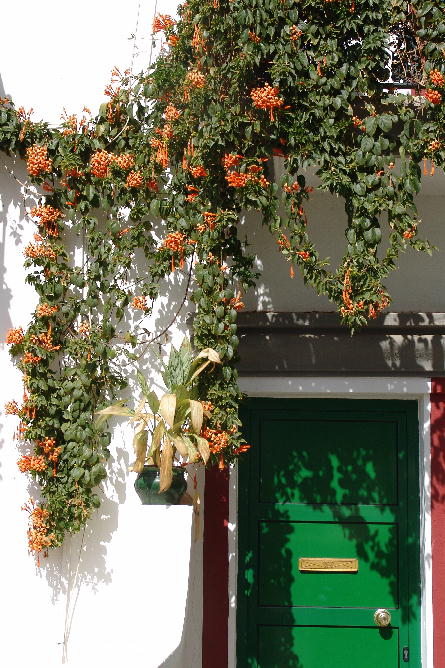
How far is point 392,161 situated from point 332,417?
162 cm

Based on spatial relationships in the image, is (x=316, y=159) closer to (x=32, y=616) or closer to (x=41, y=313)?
(x=41, y=313)

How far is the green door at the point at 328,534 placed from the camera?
5.57 meters

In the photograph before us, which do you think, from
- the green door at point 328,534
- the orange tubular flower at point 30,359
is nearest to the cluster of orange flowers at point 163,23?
the orange tubular flower at point 30,359

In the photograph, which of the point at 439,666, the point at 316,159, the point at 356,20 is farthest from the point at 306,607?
the point at 356,20

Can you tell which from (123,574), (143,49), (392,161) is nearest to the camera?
(392,161)

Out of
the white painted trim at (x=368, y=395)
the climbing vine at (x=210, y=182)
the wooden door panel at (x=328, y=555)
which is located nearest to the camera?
the climbing vine at (x=210, y=182)

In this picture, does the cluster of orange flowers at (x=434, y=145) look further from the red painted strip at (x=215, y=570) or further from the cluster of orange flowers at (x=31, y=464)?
the cluster of orange flowers at (x=31, y=464)

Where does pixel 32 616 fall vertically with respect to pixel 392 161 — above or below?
below

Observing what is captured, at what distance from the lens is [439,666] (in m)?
5.40

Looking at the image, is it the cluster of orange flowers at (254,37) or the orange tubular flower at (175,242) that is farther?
the orange tubular flower at (175,242)

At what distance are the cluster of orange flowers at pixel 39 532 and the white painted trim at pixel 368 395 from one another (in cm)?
106

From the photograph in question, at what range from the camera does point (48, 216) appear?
5586mm

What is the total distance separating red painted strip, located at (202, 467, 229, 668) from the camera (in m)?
5.43

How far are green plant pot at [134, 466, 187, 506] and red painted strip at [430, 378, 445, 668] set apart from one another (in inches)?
59.1
